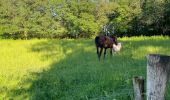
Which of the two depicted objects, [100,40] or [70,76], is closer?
[70,76]

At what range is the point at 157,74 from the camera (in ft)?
14.5

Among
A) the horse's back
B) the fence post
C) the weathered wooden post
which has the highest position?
the weathered wooden post

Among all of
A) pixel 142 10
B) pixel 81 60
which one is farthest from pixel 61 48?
pixel 142 10

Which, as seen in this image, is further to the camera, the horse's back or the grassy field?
the horse's back

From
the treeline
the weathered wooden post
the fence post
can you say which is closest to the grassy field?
the fence post

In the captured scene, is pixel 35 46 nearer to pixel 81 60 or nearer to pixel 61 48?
pixel 61 48

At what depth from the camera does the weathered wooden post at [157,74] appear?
4301 millimetres

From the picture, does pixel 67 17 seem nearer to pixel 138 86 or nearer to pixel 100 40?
pixel 100 40

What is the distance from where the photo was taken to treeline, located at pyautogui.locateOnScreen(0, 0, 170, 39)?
140 ft

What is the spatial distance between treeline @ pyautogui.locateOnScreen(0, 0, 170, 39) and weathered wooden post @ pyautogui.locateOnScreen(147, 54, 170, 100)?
1441 inches

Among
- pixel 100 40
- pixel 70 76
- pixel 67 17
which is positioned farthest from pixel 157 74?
pixel 67 17

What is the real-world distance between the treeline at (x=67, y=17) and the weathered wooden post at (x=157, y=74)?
36.6 m

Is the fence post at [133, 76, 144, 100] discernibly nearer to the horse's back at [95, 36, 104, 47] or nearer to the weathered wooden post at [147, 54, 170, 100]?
the weathered wooden post at [147, 54, 170, 100]

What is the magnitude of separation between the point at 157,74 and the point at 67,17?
40357mm
